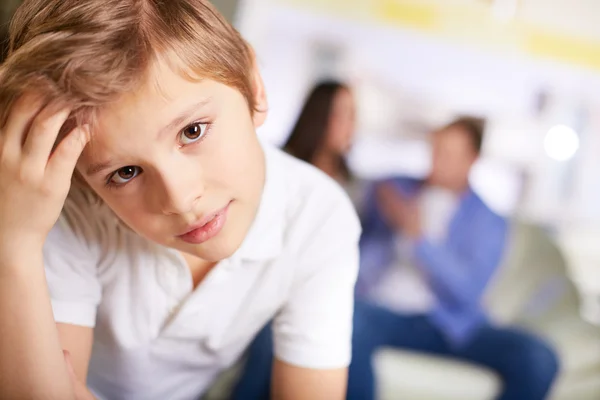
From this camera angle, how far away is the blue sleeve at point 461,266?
2.24 ft

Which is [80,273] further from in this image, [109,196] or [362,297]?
[362,297]

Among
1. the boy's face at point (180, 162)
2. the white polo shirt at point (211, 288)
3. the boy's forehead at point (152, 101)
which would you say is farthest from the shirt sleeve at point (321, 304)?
the boy's forehead at point (152, 101)

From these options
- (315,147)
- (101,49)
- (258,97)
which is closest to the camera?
(101,49)

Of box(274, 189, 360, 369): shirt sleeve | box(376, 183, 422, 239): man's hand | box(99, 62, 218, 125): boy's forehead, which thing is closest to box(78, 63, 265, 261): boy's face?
box(99, 62, 218, 125): boy's forehead

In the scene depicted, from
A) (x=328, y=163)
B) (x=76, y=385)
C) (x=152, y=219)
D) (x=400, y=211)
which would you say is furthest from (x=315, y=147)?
(x=76, y=385)

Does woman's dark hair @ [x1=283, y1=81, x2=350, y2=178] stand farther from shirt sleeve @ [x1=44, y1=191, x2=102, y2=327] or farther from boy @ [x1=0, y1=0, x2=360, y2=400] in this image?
shirt sleeve @ [x1=44, y1=191, x2=102, y2=327]

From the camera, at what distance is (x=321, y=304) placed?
599 millimetres

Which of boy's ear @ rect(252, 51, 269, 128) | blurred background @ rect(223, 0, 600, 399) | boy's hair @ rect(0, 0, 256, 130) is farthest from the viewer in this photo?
blurred background @ rect(223, 0, 600, 399)

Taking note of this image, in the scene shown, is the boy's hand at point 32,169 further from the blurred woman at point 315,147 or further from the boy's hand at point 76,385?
the blurred woman at point 315,147

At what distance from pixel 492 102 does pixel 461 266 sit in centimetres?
19

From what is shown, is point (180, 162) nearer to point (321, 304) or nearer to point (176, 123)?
point (176, 123)

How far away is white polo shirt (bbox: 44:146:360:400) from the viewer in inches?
22.4

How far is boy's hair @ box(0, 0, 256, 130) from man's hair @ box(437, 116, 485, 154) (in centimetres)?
32

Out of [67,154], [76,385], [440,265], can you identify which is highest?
[67,154]
